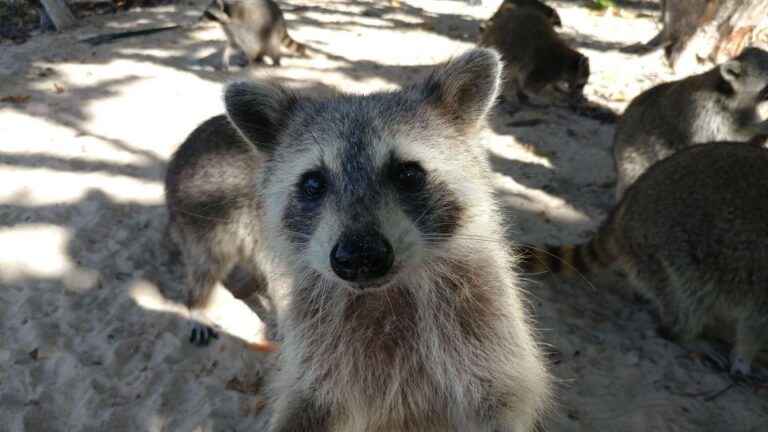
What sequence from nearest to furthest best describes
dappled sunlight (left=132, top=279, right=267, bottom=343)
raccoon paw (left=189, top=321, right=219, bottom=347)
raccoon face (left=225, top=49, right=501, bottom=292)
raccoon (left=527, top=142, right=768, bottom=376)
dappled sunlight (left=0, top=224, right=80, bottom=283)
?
raccoon face (left=225, top=49, right=501, bottom=292) < raccoon (left=527, top=142, right=768, bottom=376) < raccoon paw (left=189, top=321, right=219, bottom=347) < dappled sunlight (left=132, top=279, right=267, bottom=343) < dappled sunlight (left=0, top=224, right=80, bottom=283)

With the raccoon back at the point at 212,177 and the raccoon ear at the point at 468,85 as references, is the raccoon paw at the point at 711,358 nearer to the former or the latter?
the raccoon ear at the point at 468,85

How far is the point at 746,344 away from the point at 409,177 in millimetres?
2466

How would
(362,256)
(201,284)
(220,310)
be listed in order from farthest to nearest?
1. (220,310)
2. (201,284)
3. (362,256)

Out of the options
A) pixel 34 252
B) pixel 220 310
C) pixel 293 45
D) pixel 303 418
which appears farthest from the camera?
pixel 293 45

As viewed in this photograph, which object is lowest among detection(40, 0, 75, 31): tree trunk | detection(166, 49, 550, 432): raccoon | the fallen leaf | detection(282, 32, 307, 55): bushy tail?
detection(40, 0, 75, 31): tree trunk

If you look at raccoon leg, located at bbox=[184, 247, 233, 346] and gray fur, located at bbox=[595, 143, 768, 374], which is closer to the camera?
gray fur, located at bbox=[595, 143, 768, 374]

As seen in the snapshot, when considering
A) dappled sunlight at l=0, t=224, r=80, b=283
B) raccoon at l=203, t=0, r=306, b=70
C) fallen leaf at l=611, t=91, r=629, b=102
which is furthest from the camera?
raccoon at l=203, t=0, r=306, b=70

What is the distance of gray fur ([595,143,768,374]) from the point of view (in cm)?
296

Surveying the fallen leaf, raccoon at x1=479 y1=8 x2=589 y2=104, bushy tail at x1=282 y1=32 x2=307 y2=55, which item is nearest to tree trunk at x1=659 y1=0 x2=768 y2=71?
the fallen leaf

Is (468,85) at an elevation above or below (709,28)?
above

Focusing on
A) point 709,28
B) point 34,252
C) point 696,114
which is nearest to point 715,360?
point 696,114

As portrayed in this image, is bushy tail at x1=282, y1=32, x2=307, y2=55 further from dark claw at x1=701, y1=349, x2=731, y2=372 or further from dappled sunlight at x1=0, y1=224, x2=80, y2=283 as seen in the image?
dark claw at x1=701, y1=349, x2=731, y2=372

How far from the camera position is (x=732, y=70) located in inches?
164

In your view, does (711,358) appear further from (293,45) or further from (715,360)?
(293,45)
